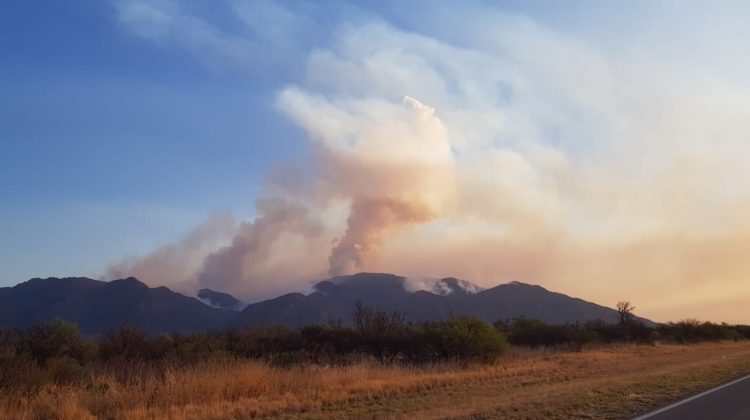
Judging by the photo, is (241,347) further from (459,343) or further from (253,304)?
(253,304)

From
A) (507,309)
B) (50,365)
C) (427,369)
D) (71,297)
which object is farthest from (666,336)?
(71,297)

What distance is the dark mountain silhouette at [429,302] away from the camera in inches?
5674

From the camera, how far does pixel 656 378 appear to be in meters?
23.0

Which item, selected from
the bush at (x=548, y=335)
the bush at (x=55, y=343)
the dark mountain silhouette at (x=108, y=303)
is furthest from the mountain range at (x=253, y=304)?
the bush at (x=55, y=343)

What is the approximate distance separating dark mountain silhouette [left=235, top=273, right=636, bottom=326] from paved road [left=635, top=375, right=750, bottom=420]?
123m

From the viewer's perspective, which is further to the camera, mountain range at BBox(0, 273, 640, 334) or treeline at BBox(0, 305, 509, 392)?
mountain range at BBox(0, 273, 640, 334)

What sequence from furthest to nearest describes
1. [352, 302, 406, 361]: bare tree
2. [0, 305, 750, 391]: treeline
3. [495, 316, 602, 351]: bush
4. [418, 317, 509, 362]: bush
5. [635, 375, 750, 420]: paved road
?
1. [495, 316, 602, 351]: bush
2. [352, 302, 406, 361]: bare tree
3. [418, 317, 509, 362]: bush
4. [0, 305, 750, 391]: treeline
5. [635, 375, 750, 420]: paved road

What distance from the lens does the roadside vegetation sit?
17.8 m

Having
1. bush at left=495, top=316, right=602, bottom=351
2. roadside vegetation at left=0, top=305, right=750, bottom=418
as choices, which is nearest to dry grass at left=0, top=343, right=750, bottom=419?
roadside vegetation at left=0, top=305, right=750, bottom=418

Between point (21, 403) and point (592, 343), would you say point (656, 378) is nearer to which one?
point (21, 403)

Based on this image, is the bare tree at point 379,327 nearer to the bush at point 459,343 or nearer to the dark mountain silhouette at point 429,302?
the bush at point 459,343

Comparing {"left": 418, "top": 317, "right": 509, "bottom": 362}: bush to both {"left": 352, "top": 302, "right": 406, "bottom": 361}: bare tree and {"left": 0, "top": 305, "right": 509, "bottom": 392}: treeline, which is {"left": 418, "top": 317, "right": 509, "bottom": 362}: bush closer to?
{"left": 0, "top": 305, "right": 509, "bottom": 392}: treeline

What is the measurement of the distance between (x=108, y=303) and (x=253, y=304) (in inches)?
1317

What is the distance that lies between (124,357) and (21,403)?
1237 cm
